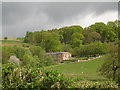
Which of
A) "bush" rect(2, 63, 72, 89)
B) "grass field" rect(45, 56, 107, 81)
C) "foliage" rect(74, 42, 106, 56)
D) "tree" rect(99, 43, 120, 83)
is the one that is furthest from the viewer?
"foliage" rect(74, 42, 106, 56)

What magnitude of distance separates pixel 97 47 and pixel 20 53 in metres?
21.6

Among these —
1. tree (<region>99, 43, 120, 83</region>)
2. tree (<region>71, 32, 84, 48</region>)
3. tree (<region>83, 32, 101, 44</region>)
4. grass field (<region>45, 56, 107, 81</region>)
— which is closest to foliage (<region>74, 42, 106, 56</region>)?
tree (<region>71, 32, 84, 48</region>)

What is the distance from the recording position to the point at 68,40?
81750 mm

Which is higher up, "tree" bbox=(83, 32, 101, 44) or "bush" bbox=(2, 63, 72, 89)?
"tree" bbox=(83, 32, 101, 44)

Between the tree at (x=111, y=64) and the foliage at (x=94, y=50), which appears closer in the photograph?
the tree at (x=111, y=64)

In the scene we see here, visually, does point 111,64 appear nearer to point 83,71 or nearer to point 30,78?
point 83,71

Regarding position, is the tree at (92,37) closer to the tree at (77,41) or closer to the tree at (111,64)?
the tree at (77,41)

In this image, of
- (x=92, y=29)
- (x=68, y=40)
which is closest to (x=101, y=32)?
(x=92, y=29)

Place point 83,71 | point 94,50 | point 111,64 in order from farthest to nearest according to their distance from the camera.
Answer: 1. point 94,50
2. point 83,71
3. point 111,64

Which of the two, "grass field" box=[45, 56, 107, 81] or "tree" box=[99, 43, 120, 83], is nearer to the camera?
"tree" box=[99, 43, 120, 83]

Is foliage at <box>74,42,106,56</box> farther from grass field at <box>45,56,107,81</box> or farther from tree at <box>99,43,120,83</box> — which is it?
tree at <box>99,43,120,83</box>

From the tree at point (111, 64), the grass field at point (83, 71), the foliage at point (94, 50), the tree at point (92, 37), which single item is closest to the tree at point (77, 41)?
the tree at point (92, 37)

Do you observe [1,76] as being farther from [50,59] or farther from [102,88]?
[50,59]

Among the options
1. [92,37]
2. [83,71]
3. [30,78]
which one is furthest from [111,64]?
[92,37]
